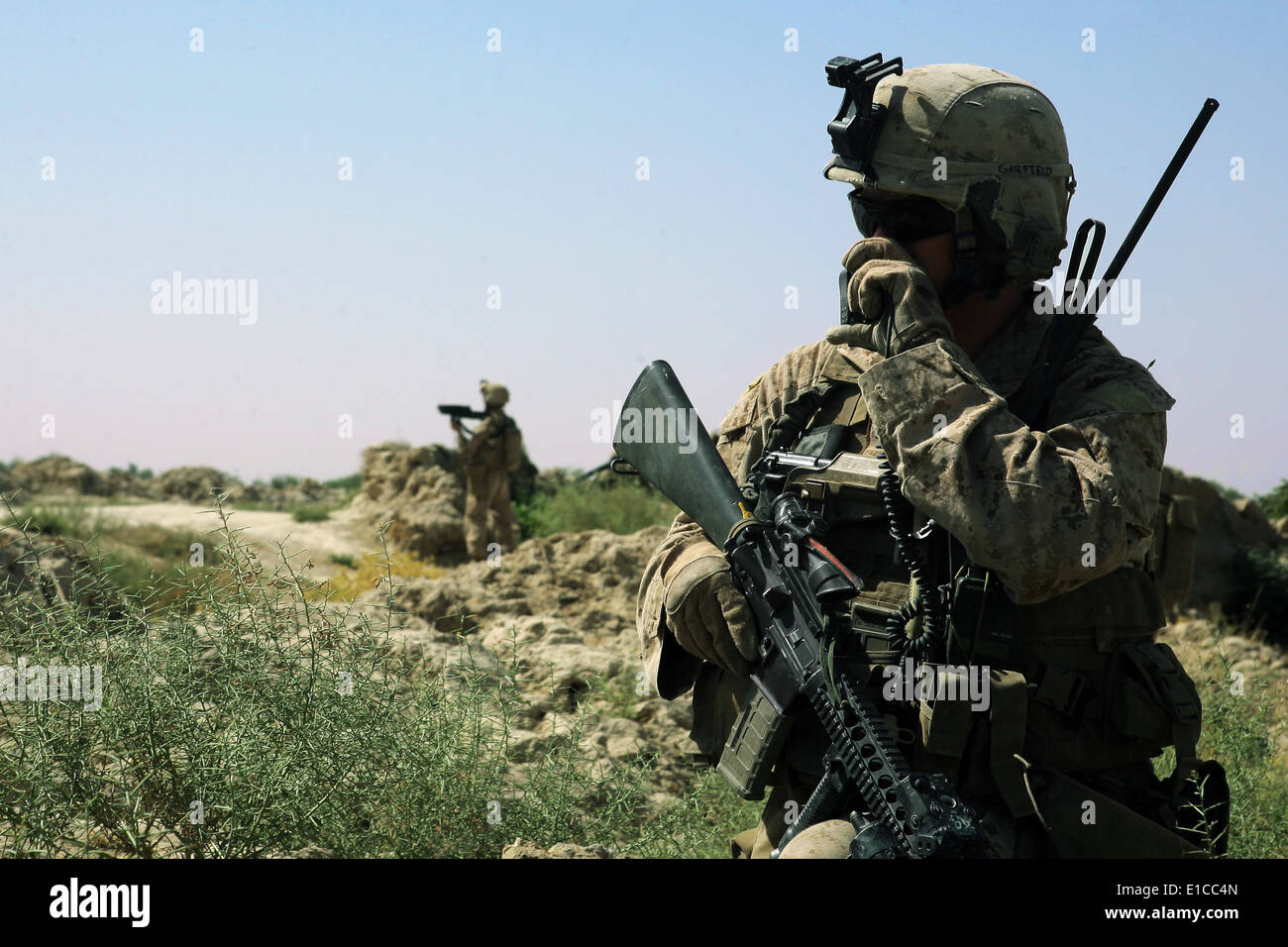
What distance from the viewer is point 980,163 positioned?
8.95 feet

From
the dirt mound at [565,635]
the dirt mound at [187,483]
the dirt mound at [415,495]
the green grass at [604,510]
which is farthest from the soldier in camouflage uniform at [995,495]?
the dirt mound at [187,483]

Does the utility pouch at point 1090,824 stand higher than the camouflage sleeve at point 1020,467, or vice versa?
the camouflage sleeve at point 1020,467

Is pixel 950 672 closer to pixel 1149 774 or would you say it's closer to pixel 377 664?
pixel 1149 774

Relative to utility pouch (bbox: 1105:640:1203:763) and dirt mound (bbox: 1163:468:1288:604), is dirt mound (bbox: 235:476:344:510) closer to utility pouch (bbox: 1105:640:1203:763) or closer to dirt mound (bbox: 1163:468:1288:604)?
dirt mound (bbox: 1163:468:1288:604)

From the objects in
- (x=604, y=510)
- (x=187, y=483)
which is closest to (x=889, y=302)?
(x=604, y=510)

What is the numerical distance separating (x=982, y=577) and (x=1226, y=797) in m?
1.02

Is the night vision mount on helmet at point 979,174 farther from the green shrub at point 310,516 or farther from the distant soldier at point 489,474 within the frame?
the green shrub at point 310,516

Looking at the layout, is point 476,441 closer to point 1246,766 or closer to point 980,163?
point 1246,766

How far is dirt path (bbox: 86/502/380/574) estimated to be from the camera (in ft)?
59.4

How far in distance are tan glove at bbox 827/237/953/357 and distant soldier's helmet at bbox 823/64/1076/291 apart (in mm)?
181

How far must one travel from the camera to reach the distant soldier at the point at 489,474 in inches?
603

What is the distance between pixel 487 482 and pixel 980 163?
1301 centimetres
